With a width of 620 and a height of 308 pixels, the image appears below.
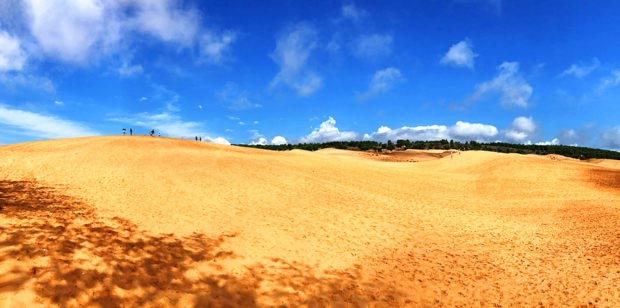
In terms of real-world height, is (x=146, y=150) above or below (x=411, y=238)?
above

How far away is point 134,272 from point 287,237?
6757 mm

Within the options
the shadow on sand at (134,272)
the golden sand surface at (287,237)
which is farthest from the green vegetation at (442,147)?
the shadow on sand at (134,272)

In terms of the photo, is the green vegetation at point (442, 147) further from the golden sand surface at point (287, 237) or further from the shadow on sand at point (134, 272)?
the shadow on sand at point (134, 272)

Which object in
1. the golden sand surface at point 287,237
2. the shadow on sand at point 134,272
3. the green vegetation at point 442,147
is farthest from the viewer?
the green vegetation at point 442,147

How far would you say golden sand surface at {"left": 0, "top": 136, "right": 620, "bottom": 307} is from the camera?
9914 millimetres

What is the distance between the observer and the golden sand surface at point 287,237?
9.91 meters

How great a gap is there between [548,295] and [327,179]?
1865 cm

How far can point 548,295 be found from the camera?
36.5ft

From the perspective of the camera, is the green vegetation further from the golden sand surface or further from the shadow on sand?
the shadow on sand

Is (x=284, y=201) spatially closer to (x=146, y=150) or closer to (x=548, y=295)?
(x=548, y=295)

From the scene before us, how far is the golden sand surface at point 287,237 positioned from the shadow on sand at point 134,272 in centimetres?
5

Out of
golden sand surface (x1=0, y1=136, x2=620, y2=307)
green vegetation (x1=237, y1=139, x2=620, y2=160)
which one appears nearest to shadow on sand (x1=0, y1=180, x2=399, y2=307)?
golden sand surface (x1=0, y1=136, x2=620, y2=307)

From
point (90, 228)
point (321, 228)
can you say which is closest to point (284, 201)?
point (321, 228)

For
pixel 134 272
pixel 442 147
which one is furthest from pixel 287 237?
pixel 442 147
